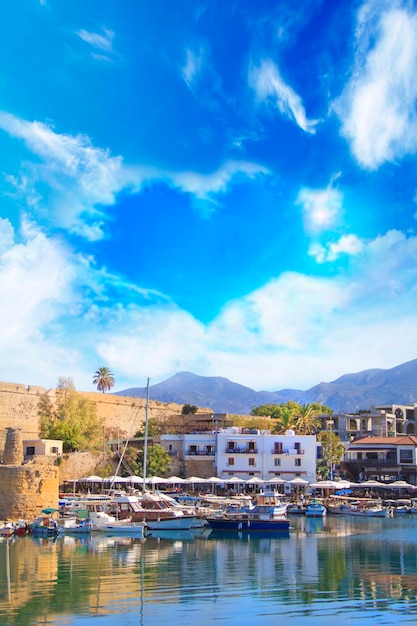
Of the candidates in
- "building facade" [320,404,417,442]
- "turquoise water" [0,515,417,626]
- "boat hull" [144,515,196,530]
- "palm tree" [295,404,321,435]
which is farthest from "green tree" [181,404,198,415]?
"turquoise water" [0,515,417,626]

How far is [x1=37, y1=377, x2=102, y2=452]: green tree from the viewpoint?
53.7 meters

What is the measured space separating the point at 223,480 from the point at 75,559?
85.4ft

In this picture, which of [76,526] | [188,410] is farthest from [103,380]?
[76,526]

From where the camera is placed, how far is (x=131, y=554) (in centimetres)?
2631

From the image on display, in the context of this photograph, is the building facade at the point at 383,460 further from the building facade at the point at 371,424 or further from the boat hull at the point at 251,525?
the boat hull at the point at 251,525

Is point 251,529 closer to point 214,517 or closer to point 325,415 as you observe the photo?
point 214,517

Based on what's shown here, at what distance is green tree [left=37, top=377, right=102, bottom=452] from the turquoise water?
74.2 ft

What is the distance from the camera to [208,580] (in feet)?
68.4

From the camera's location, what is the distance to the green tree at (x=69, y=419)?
5369 cm

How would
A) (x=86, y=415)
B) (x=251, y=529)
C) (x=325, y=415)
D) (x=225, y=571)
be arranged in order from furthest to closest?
(x=325, y=415)
(x=86, y=415)
(x=251, y=529)
(x=225, y=571)

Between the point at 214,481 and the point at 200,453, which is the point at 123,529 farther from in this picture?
the point at 200,453

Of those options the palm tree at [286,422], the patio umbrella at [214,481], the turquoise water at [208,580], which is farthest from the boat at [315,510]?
the palm tree at [286,422]

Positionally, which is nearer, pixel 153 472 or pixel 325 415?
pixel 153 472

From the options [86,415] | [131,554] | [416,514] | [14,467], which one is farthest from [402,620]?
[86,415]
